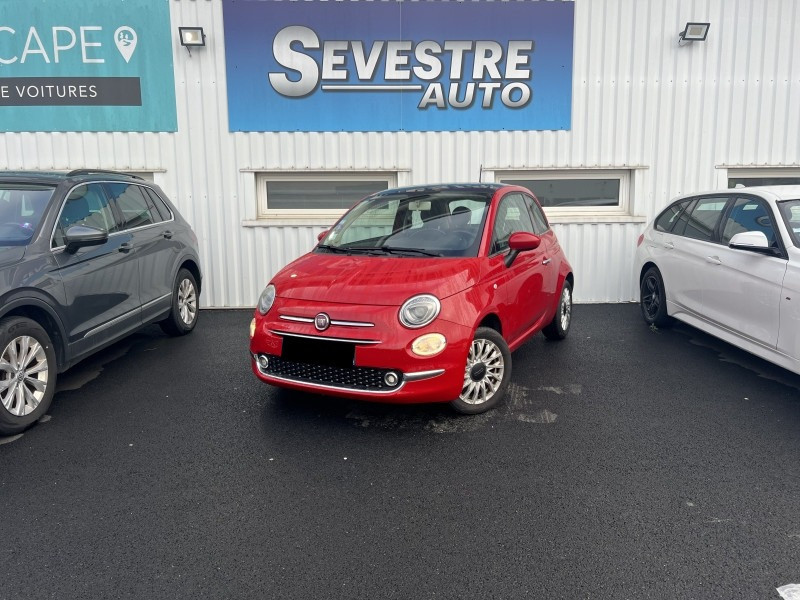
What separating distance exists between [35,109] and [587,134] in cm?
732

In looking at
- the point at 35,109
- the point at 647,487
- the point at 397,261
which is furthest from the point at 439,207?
the point at 35,109

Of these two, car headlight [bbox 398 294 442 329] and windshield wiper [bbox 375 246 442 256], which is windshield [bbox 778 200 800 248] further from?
car headlight [bbox 398 294 442 329]

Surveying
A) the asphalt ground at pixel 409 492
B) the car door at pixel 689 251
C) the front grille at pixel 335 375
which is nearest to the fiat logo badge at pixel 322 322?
the front grille at pixel 335 375

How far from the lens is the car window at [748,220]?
4.98 m

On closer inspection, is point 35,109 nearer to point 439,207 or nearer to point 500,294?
point 439,207

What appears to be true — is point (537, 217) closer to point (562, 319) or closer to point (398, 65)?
point (562, 319)

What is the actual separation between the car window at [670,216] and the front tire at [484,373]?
330 cm

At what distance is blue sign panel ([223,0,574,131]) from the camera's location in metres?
8.01

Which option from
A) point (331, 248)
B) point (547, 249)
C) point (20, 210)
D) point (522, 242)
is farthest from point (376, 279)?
point (20, 210)

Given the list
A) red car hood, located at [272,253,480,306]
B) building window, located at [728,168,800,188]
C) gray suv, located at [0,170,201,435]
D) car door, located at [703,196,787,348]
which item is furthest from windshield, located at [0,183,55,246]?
building window, located at [728,168,800,188]

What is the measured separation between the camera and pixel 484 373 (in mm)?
4320

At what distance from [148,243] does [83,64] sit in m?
3.60

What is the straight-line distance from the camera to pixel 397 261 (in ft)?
14.8

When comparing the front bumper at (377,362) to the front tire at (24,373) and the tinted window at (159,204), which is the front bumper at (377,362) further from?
the tinted window at (159,204)
